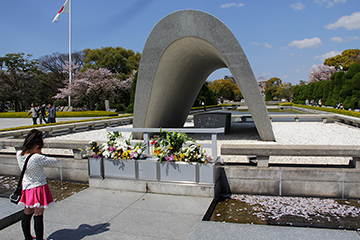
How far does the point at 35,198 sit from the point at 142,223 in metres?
1.48

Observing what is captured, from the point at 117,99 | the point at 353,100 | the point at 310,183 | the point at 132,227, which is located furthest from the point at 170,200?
the point at 117,99

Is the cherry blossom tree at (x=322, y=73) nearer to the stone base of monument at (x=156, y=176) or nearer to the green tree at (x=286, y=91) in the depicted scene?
the green tree at (x=286, y=91)

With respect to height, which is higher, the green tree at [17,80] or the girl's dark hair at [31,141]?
the green tree at [17,80]

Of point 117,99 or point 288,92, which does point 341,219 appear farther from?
point 288,92

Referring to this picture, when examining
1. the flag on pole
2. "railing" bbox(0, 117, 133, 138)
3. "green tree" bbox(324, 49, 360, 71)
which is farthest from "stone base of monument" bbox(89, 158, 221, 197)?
"green tree" bbox(324, 49, 360, 71)

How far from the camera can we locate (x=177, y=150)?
193 inches

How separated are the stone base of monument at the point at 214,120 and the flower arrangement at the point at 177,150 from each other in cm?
752

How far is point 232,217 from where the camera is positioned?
161 inches

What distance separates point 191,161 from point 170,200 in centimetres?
79

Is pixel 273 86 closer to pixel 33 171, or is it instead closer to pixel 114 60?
pixel 114 60

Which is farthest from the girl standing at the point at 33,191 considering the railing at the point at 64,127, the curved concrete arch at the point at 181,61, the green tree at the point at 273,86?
the green tree at the point at 273,86

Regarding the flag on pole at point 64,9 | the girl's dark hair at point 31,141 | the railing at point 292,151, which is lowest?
the railing at point 292,151

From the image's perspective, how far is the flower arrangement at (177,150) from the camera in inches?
183

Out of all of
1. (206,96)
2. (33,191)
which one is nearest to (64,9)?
(206,96)
